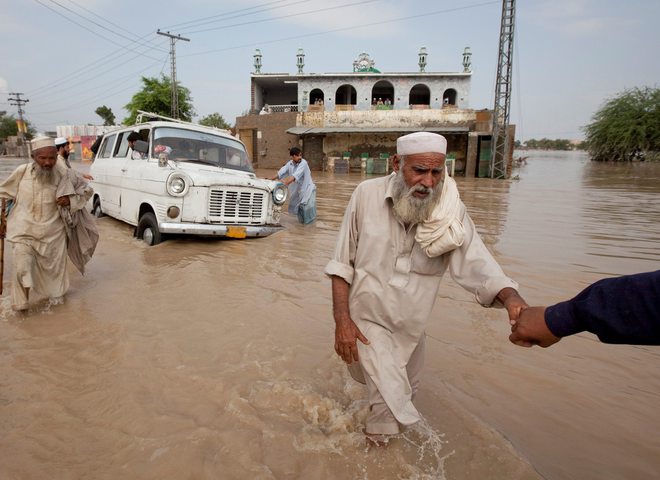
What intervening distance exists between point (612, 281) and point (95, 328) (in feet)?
12.5

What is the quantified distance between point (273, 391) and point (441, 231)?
1570 millimetres

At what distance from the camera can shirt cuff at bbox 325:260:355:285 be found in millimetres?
2227

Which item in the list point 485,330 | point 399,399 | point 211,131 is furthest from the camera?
point 211,131

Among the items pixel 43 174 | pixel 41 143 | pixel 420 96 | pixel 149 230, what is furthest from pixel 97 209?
pixel 420 96

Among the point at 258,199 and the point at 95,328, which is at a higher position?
the point at 258,199

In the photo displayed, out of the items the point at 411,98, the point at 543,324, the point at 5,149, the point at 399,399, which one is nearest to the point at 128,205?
the point at 399,399

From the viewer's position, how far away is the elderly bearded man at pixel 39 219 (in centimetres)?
393

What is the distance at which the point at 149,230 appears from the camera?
633 centimetres

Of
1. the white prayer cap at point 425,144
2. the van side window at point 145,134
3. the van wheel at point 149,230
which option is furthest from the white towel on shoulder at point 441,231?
the van side window at point 145,134

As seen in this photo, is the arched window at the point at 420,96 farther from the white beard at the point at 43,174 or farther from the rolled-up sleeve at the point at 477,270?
the rolled-up sleeve at the point at 477,270

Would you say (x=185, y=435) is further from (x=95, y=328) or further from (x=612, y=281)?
(x=612, y=281)

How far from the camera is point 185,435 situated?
7.72 ft

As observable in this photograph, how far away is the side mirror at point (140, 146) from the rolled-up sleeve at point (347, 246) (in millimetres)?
4751

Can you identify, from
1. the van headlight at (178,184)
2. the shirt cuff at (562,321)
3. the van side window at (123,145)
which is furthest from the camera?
the van side window at (123,145)
